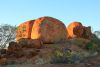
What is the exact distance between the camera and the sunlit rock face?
112ft

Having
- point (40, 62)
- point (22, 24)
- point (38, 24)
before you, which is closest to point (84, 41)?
point (38, 24)

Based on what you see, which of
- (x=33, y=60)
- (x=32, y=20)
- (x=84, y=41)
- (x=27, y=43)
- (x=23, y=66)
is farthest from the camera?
(x=32, y=20)

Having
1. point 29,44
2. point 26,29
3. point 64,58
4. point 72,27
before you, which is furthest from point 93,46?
point 64,58

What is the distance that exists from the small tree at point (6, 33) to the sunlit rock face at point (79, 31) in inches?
284

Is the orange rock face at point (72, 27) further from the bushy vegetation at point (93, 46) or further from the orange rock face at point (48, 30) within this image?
the bushy vegetation at point (93, 46)

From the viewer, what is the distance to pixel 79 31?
112ft

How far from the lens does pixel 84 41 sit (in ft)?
102

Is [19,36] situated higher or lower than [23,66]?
higher

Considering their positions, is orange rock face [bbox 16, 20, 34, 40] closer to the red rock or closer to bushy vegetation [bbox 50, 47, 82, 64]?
the red rock

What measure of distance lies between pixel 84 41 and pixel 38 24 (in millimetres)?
4786

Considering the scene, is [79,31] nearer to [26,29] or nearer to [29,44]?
[26,29]

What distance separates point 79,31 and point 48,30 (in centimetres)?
508

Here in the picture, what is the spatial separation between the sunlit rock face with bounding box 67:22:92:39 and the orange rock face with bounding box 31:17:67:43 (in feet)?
9.94

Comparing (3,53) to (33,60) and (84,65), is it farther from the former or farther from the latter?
(84,65)
